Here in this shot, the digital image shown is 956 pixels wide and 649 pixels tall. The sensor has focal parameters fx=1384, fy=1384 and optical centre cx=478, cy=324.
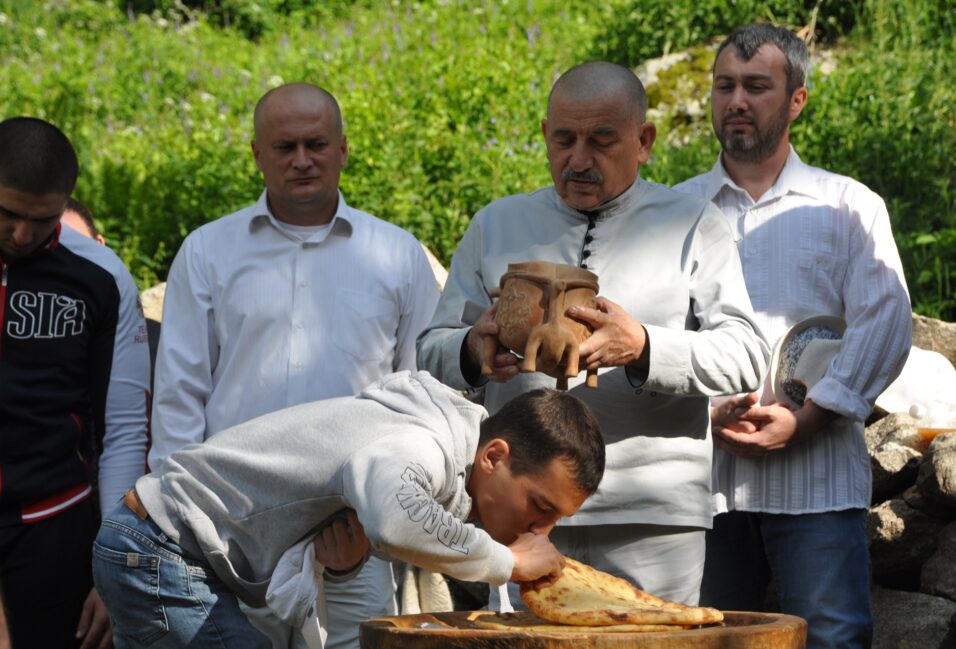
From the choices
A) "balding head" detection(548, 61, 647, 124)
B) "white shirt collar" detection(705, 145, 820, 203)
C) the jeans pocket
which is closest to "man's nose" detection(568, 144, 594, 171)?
"balding head" detection(548, 61, 647, 124)

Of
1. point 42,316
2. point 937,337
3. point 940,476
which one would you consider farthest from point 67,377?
point 937,337

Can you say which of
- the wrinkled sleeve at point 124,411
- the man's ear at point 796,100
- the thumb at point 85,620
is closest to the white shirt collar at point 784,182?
the man's ear at point 796,100

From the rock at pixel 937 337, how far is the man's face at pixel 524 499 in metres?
3.45

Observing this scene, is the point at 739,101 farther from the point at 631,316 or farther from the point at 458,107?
the point at 458,107

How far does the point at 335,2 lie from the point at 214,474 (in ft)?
41.0

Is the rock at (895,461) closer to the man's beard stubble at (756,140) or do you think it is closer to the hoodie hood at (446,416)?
the man's beard stubble at (756,140)

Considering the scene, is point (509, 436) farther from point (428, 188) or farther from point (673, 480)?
point (428, 188)

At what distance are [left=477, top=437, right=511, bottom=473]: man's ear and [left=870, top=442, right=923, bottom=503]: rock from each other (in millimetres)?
2655

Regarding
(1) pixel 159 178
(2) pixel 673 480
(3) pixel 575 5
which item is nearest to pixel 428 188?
(1) pixel 159 178

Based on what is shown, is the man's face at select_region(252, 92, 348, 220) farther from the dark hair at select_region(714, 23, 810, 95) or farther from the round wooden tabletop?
the round wooden tabletop

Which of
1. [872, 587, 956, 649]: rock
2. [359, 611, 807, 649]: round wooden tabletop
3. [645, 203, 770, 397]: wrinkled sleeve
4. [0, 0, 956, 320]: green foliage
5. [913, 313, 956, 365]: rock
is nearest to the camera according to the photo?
[359, 611, 807, 649]: round wooden tabletop

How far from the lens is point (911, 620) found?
496 centimetres

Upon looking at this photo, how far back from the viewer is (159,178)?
8750 mm

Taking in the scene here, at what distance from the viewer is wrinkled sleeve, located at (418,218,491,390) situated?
3654 mm
